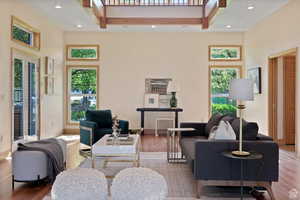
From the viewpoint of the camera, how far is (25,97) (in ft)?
21.1

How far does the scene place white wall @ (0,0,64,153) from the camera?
5.40 metres

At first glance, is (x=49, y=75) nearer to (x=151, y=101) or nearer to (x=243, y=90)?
(x=151, y=101)

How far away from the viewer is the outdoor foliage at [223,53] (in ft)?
30.2

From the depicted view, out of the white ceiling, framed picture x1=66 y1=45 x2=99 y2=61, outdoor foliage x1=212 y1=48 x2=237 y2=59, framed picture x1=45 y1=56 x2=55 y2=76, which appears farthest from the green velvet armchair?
outdoor foliage x1=212 y1=48 x2=237 y2=59

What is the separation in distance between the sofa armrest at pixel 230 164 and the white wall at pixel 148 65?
571cm

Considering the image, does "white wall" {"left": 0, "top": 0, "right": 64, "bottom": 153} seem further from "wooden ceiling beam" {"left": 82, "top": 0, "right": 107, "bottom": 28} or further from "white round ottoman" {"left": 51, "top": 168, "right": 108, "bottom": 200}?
"white round ottoman" {"left": 51, "top": 168, "right": 108, "bottom": 200}

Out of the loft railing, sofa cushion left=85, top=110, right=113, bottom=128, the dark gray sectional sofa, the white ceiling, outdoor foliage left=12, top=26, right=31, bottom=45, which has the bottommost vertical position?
the dark gray sectional sofa

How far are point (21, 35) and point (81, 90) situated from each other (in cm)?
316

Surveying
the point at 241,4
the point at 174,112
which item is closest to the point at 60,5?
the point at 241,4

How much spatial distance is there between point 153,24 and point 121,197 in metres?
6.51

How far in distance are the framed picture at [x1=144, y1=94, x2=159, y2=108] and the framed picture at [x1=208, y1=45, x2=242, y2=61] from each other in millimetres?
2086

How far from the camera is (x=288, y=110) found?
23.3ft

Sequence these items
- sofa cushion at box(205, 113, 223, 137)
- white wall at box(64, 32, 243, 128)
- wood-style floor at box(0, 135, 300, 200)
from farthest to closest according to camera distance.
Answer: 1. white wall at box(64, 32, 243, 128)
2. sofa cushion at box(205, 113, 223, 137)
3. wood-style floor at box(0, 135, 300, 200)

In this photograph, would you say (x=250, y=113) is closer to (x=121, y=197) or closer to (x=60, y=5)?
(x=60, y=5)
